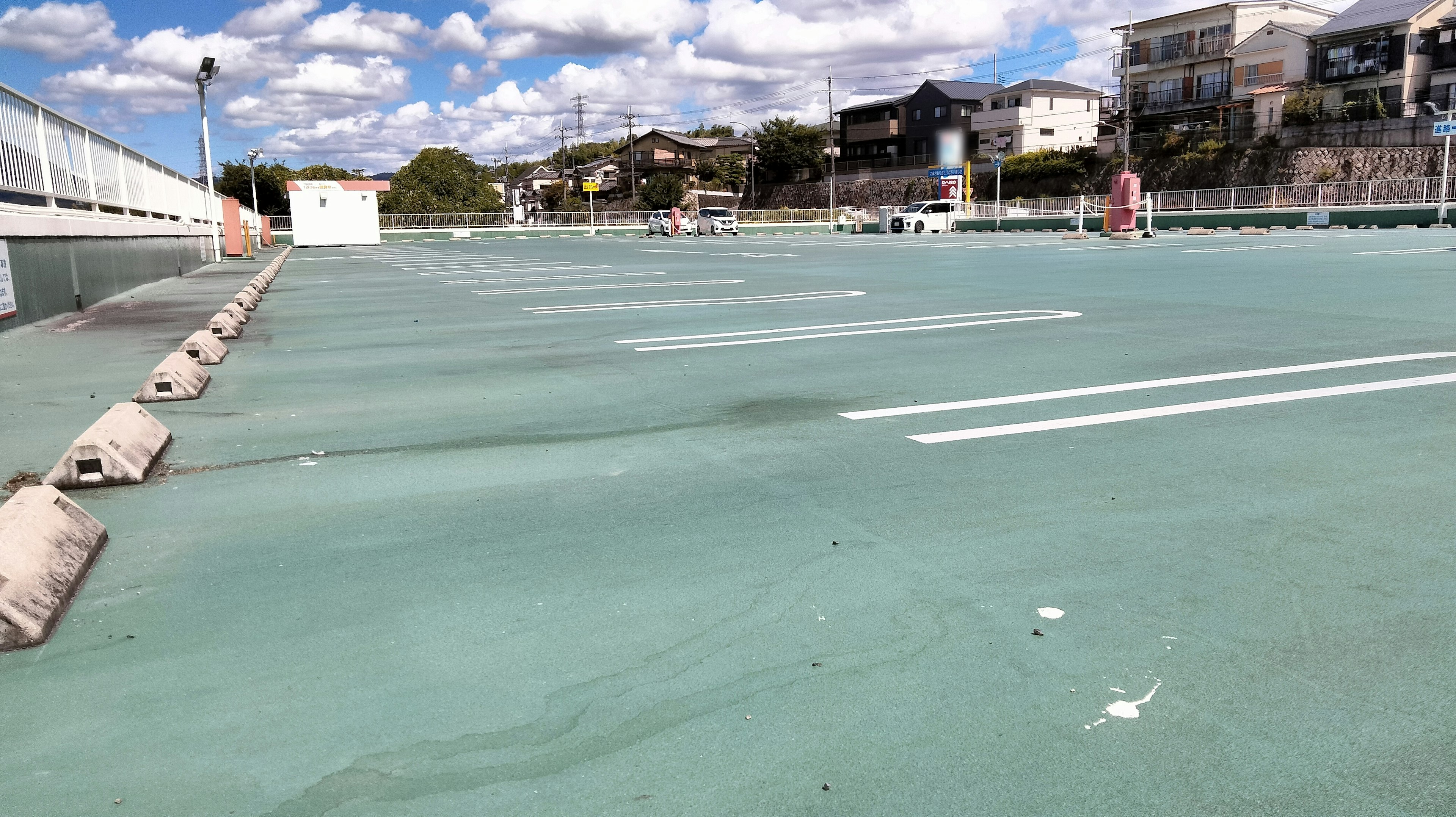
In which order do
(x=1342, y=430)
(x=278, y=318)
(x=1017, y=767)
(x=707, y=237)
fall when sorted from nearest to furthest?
(x=1017, y=767) < (x=1342, y=430) < (x=278, y=318) < (x=707, y=237)

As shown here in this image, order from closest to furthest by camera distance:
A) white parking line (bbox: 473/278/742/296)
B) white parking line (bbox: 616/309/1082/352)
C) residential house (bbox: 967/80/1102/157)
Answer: white parking line (bbox: 616/309/1082/352)
white parking line (bbox: 473/278/742/296)
residential house (bbox: 967/80/1102/157)

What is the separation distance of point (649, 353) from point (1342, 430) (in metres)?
4.76

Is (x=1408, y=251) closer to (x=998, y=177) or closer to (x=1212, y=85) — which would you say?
(x=998, y=177)

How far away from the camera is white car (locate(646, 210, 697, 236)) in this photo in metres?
57.3

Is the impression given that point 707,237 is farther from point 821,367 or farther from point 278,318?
point 821,367

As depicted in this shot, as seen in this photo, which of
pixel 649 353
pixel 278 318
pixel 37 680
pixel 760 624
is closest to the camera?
pixel 37 680

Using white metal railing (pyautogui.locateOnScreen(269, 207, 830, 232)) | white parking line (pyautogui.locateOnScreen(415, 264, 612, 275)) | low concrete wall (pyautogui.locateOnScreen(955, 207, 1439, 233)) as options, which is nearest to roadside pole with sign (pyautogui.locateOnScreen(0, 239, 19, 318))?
white parking line (pyautogui.locateOnScreen(415, 264, 612, 275))

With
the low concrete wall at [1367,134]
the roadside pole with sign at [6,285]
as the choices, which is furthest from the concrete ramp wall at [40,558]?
the low concrete wall at [1367,134]

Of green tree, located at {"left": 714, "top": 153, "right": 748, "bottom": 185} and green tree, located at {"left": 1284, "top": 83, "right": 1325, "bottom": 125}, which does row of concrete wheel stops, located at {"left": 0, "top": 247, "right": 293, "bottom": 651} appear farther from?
green tree, located at {"left": 714, "top": 153, "right": 748, "bottom": 185}

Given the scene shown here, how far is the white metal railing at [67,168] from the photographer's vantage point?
397 inches

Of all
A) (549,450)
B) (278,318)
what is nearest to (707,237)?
(278,318)

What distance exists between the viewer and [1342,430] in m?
4.70

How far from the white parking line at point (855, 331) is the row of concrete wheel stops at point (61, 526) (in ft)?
13.5

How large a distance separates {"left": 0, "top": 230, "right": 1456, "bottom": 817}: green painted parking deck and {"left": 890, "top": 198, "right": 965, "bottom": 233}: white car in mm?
44787
